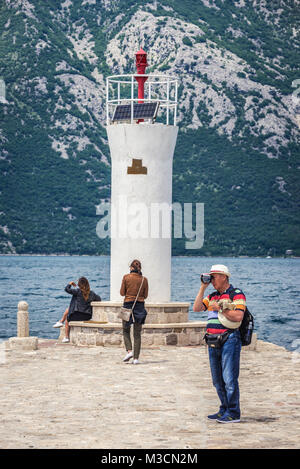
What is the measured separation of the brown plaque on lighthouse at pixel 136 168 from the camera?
19141 millimetres

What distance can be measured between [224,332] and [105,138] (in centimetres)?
13037

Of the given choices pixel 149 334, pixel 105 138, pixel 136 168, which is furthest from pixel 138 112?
pixel 105 138

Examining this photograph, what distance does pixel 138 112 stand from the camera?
19516 millimetres

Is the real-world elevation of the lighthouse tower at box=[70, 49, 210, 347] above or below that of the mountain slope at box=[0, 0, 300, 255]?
below

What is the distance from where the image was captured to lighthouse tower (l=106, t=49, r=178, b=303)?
19.1 m

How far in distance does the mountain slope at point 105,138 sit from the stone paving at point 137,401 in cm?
10649

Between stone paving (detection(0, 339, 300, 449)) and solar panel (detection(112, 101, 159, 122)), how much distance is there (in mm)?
5068

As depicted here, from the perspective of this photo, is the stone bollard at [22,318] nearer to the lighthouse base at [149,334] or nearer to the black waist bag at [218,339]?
the lighthouse base at [149,334]

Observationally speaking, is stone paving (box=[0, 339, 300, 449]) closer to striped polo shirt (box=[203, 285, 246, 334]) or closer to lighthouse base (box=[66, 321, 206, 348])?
lighthouse base (box=[66, 321, 206, 348])

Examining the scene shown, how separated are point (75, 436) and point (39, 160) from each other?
125m

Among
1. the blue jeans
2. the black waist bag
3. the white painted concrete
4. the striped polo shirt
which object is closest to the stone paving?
the blue jeans

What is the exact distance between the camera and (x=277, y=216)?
130 m

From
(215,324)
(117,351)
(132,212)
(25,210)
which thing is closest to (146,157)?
(132,212)
